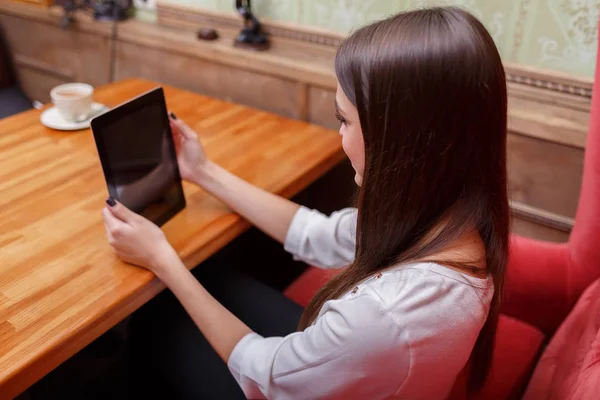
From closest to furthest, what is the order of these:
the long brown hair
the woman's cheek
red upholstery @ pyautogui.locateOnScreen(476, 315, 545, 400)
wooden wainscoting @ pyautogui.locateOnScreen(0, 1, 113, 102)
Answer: the long brown hair < the woman's cheek < red upholstery @ pyautogui.locateOnScreen(476, 315, 545, 400) < wooden wainscoting @ pyautogui.locateOnScreen(0, 1, 113, 102)

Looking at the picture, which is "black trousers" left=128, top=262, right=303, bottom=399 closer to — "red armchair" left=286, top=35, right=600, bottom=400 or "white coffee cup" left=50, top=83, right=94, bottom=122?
"red armchair" left=286, top=35, right=600, bottom=400

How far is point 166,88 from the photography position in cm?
164

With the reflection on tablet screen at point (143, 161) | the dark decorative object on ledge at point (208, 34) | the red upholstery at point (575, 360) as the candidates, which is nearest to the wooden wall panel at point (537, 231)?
the red upholstery at point (575, 360)

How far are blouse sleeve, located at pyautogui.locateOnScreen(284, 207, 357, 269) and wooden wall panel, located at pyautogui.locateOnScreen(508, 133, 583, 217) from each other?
1.51ft

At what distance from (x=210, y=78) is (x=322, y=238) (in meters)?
0.84

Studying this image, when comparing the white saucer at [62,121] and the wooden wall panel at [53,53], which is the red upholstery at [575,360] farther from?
the wooden wall panel at [53,53]

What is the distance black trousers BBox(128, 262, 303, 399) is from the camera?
3.25 ft

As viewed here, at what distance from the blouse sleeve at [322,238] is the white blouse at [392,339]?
1.07 feet

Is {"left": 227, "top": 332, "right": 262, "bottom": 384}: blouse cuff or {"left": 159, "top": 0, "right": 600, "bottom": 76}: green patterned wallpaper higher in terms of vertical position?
{"left": 159, "top": 0, "right": 600, "bottom": 76}: green patterned wallpaper

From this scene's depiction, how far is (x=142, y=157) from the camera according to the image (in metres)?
0.97

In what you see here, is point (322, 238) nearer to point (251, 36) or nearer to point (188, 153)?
point (188, 153)

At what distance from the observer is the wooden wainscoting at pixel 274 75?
120cm

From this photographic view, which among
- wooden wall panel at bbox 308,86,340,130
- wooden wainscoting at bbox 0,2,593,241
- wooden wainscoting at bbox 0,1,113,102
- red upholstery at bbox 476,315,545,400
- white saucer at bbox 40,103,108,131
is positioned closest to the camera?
red upholstery at bbox 476,315,545,400

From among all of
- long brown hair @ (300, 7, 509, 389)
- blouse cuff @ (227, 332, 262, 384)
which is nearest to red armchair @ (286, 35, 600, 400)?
long brown hair @ (300, 7, 509, 389)
